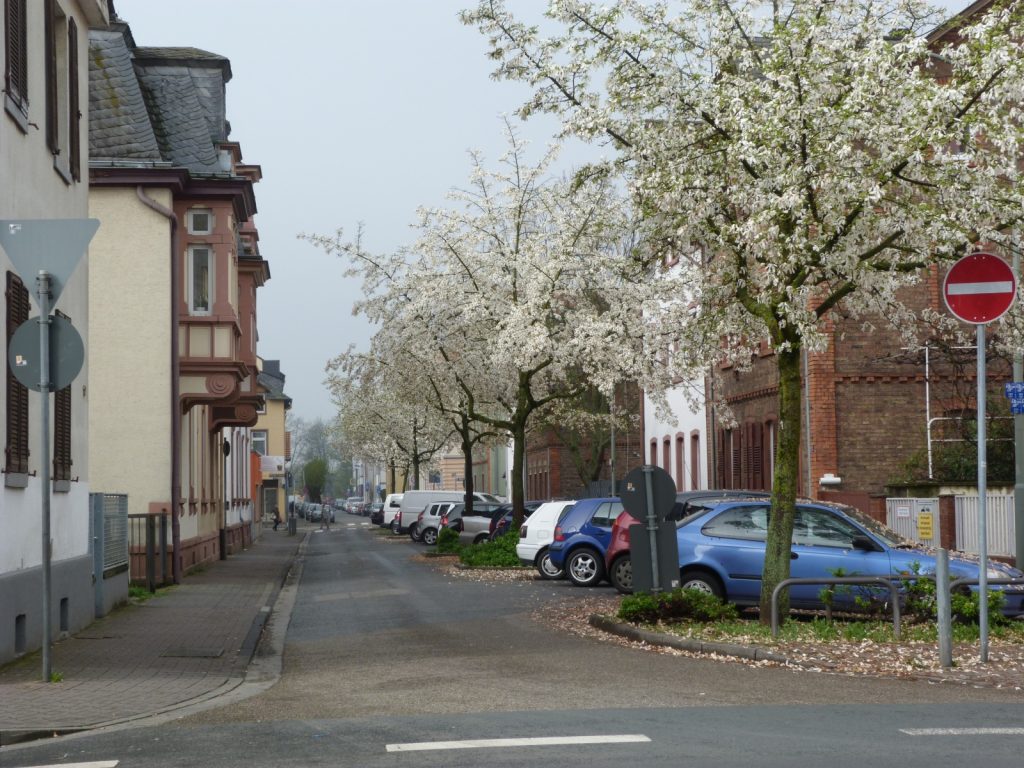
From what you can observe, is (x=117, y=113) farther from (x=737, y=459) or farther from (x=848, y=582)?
(x=848, y=582)

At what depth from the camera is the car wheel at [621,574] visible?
72.1 feet

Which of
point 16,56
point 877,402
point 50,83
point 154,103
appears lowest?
point 877,402

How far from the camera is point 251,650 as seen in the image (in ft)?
50.0

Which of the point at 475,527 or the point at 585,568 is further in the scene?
the point at 475,527

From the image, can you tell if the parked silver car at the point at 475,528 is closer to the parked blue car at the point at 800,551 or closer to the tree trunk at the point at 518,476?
the tree trunk at the point at 518,476

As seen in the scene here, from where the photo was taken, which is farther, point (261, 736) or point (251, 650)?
point (251, 650)

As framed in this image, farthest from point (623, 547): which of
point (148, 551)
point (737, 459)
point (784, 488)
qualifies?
point (737, 459)

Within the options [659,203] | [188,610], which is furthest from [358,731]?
[188,610]

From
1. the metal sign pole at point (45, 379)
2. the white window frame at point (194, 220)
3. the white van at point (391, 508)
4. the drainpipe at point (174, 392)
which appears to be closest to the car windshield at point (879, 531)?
the metal sign pole at point (45, 379)

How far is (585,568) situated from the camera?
2498cm

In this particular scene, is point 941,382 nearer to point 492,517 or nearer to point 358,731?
point 492,517

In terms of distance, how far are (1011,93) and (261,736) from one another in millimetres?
8698

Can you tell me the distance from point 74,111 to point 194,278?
11.8 metres

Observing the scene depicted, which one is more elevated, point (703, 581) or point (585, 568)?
point (703, 581)
